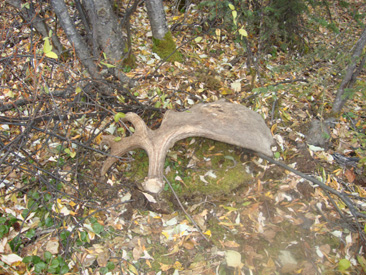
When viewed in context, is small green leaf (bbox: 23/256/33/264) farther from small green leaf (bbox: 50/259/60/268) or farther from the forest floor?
small green leaf (bbox: 50/259/60/268)

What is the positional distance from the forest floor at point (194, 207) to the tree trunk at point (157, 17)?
0.81 m

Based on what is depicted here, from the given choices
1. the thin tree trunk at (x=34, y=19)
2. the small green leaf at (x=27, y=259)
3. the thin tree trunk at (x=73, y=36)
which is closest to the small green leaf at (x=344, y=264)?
the small green leaf at (x=27, y=259)

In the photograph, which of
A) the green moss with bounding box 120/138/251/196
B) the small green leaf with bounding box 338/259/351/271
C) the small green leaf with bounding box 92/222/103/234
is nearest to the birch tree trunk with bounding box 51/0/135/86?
the green moss with bounding box 120/138/251/196

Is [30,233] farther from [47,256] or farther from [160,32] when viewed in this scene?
[160,32]

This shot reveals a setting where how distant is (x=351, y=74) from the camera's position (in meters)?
3.11

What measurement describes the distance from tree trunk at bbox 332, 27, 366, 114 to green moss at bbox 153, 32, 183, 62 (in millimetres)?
2217

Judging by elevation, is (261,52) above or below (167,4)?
below

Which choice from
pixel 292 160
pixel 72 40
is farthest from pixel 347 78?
pixel 72 40

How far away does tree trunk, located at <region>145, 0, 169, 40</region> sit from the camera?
3.68 metres

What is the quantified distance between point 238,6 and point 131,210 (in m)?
3.22

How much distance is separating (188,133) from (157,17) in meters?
2.03

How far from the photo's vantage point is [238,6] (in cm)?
391

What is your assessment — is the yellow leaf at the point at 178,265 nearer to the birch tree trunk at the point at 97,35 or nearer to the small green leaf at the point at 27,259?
the small green leaf at the point at 27,259

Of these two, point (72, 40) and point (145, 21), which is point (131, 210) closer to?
point (72, 40)
